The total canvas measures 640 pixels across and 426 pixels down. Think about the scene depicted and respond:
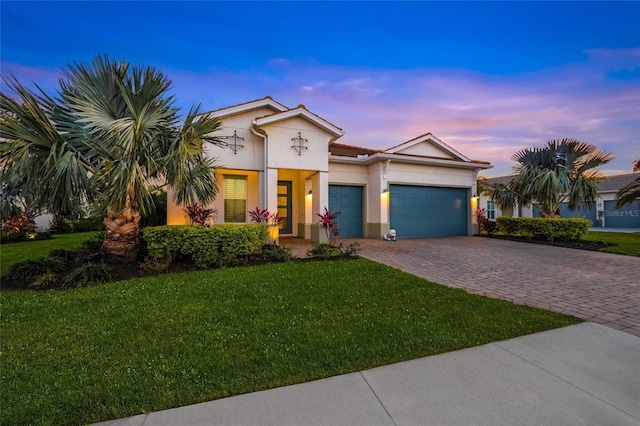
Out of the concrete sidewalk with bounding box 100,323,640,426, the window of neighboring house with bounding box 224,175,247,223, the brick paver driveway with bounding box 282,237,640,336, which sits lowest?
the concrete sidewalk with bounding box 100,323,640,426

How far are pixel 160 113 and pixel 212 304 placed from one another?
4889 mm

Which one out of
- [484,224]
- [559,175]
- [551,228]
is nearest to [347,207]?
[484,224]

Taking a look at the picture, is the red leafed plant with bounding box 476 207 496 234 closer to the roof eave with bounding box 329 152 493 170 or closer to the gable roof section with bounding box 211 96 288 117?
the roof eave with bounding box 329 152 493 170

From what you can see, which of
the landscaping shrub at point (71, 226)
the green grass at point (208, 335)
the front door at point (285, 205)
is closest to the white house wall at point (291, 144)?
the front door at point (285, 205)

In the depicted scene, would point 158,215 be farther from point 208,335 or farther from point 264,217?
point 208,335

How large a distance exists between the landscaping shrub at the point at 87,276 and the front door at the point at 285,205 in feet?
26.7

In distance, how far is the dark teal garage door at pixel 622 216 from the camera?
74.9ft

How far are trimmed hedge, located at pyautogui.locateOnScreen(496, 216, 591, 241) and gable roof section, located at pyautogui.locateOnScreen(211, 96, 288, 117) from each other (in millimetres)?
12212

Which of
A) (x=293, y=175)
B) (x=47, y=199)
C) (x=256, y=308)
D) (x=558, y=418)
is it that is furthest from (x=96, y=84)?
(x=558, y=418)

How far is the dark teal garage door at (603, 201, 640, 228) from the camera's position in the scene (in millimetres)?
22828

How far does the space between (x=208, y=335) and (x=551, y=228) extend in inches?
563

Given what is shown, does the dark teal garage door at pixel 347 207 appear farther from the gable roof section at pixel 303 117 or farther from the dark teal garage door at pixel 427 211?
the gable roof section at pixel 303 117

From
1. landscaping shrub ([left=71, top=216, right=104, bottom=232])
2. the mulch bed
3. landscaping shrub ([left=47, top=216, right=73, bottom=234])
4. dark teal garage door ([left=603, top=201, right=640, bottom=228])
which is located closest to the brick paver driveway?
the mulch bed

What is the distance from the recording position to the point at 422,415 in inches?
83.9
